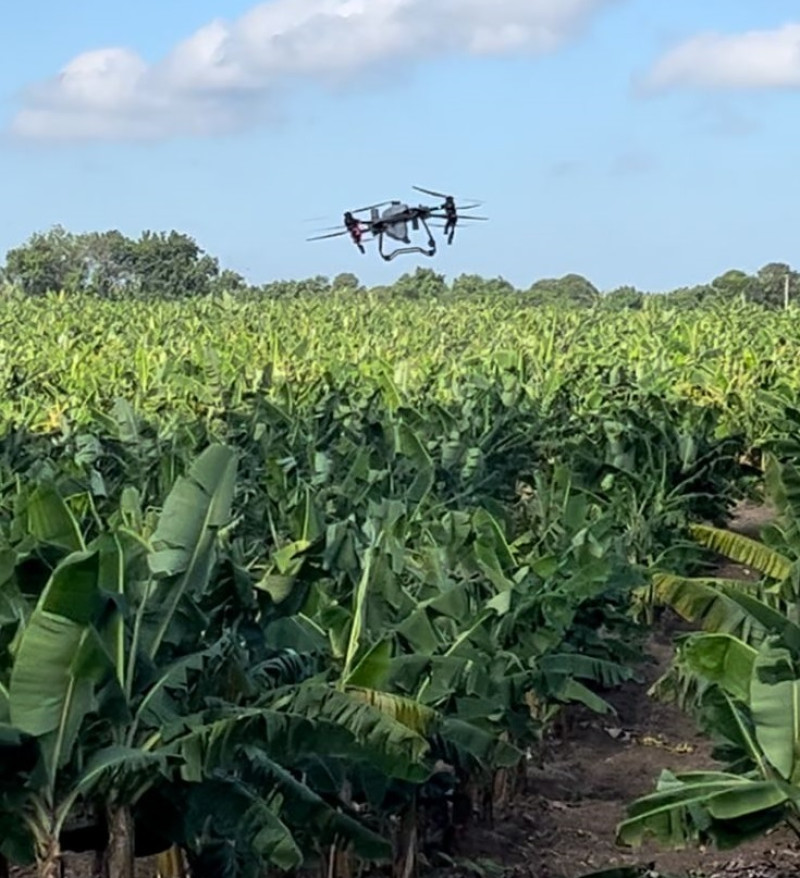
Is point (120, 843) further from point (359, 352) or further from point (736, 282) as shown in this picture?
point (736, 282)

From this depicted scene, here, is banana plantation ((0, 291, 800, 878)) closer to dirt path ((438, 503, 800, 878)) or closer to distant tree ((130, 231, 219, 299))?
dirt path ((438, 503, 800, 878))

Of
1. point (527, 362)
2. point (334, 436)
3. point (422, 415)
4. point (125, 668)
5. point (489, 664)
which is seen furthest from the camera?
point (527, 362)

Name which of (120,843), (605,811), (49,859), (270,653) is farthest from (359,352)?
(49,859)

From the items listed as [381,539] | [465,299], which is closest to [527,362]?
[381,539]

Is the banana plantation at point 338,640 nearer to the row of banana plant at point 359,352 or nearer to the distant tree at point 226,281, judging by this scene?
the row of banana plant at point 359,352

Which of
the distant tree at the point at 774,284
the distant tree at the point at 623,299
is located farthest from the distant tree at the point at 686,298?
the distant tree at the point at 774,284

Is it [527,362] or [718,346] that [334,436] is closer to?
[527,362]
